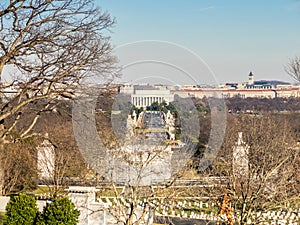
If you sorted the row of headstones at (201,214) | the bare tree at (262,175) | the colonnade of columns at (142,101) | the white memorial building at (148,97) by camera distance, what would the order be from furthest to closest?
the colonnade of columns at (142,101) → the white memorial building at (148,97) → the row of headstones at (201,214) → the bare tree at (262,175)

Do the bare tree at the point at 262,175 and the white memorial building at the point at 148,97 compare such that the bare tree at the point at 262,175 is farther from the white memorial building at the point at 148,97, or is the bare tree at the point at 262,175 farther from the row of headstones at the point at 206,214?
the white memorial building at the point at 148,97

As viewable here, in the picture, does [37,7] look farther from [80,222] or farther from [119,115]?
[119,115]

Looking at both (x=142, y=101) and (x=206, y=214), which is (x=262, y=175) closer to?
(x=206, y=214)

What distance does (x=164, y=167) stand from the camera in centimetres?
1148

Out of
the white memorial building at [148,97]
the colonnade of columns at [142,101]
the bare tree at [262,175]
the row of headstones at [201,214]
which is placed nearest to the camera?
the bare tree at [262,175]

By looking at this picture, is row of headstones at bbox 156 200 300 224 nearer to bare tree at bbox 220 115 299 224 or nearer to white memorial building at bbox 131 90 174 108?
bare tree at bbox 220 115 299 224

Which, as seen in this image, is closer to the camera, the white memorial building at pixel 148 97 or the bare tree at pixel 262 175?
the bare tree at pixel 262 175

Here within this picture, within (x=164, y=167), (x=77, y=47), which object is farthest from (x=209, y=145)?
(x=77, y=47)

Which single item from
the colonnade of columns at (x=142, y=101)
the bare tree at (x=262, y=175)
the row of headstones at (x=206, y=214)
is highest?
the colonnade of columns at (x=142, y=101)

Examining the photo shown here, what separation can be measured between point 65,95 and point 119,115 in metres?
3.78

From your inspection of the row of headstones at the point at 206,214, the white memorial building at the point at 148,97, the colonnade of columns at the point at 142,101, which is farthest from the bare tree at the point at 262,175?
the colonnade of columns at the point at 142,101

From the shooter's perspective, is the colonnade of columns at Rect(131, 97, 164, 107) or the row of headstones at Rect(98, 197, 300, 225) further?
the colonnade of columns at Rect(131, 97, 164, 107)

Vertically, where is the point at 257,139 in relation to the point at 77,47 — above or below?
below

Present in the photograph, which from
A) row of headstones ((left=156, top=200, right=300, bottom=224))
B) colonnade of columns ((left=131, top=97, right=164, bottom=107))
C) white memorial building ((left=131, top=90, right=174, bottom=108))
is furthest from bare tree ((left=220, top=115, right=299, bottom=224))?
colonnade of columns ((left=131, top=97, right=164, bottom=107))
